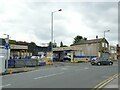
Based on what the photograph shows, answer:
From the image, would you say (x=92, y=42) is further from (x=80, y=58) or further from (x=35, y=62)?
(x=35, y=62)

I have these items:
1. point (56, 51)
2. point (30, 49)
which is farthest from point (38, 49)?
point (56, 51)

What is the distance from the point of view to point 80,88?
53.0 ft

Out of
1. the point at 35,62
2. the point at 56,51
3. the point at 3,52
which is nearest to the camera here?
the point at 3,52

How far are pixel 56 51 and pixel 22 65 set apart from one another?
4997 centimetres

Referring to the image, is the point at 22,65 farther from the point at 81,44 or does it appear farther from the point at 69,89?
the point at 81,44

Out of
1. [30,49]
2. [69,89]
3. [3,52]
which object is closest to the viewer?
[69,89]

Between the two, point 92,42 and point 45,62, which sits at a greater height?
point 92,42

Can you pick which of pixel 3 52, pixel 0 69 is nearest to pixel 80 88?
pixel 0 69

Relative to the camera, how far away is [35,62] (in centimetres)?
4844

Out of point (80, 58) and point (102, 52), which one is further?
point (102, 52)

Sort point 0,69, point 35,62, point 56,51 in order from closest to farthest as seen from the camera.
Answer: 1. point 0,69
2. point 35,62
3. point 56,51

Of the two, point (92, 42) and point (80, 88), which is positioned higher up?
point (92, 42)

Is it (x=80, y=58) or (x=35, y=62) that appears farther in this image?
(x=80, y=58)

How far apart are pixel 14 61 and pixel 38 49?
92.5 meters
